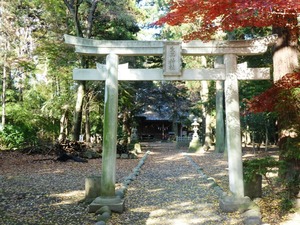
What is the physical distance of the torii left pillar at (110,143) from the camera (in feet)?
19.2

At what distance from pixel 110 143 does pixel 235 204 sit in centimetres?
265

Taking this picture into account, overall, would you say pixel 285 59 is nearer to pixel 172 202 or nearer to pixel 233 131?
pixel 233 131

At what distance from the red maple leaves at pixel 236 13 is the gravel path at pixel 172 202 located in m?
3.42

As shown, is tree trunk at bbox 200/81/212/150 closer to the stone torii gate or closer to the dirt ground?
the dirt ground

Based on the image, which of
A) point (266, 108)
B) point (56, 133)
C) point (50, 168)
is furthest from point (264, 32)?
point (56, 133)

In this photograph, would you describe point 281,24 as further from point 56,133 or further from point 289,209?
point 56,133

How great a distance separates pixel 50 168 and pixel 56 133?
10663mm

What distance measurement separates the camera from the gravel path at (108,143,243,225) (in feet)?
17.4

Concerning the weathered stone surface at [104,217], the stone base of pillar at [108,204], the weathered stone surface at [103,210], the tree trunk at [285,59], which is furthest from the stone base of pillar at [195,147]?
the weathered stone surface at [104,217]

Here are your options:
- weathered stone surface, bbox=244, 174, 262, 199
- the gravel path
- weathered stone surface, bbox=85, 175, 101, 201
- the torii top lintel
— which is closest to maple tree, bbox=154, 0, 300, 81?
the torii top lintel

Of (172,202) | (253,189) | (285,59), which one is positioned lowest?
(172,202)

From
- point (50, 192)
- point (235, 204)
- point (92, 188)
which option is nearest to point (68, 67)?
point (50, 192)

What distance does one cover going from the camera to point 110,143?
592cm

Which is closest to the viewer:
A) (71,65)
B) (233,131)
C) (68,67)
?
(233,131)
